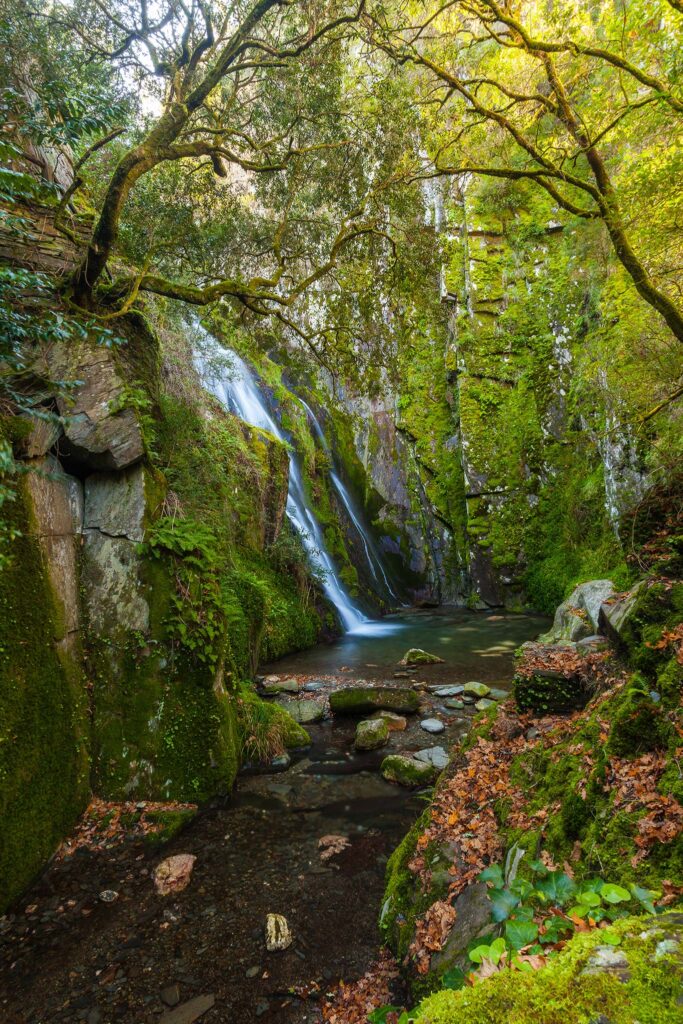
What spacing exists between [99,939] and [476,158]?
984 cm

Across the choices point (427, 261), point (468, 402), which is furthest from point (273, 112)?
point (468, 402)

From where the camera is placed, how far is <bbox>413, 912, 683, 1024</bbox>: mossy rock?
2.99ft

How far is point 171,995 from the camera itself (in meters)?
2.80

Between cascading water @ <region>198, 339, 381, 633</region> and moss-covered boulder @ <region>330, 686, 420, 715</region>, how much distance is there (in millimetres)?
5891

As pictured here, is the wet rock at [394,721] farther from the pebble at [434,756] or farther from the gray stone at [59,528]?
the gray stone at [59,528]

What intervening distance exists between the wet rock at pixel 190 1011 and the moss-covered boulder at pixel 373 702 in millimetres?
4409

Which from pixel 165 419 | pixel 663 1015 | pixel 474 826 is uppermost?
pixel 165 419

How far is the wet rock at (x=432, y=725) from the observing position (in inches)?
253

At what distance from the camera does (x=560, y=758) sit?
2906 millimetres

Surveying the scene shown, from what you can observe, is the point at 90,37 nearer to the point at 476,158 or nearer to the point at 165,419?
the point at 165,419

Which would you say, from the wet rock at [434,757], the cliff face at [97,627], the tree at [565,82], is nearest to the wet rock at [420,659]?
the wet rock at [434,757]

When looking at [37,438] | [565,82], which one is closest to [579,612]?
[565,82]

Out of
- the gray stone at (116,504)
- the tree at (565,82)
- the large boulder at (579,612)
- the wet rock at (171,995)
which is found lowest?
the wet rock at (171,995)

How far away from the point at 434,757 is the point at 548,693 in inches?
98.0
